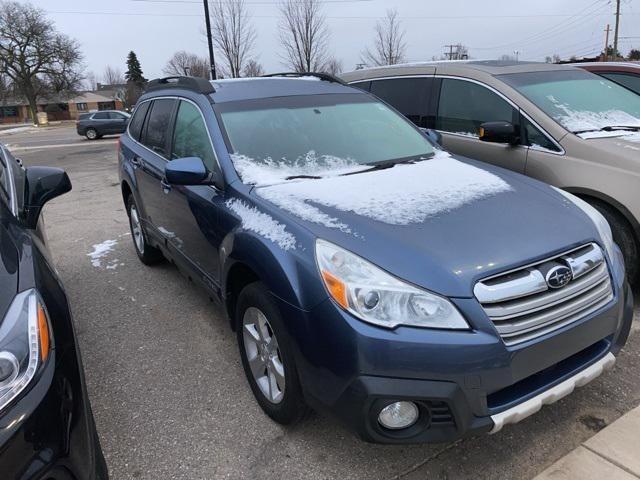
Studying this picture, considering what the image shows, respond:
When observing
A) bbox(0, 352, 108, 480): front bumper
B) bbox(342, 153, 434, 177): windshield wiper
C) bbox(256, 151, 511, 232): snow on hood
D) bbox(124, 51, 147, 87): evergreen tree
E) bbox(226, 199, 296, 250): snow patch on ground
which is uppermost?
bbox(124, 51, 147, 87): evergreen tree

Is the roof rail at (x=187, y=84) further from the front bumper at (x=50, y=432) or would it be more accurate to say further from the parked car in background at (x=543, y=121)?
the parked car in background at (x=543, y=121)

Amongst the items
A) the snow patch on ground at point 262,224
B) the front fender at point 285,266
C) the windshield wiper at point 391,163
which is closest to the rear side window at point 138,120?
the snow patch on ground at point 262,224

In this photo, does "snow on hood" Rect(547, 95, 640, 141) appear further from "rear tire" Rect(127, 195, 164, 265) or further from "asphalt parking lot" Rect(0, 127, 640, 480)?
"rear tire" Rect(127, 195, 164, 265)

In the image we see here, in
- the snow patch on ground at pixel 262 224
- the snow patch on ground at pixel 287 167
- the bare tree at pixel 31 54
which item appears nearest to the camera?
the snow patch on ground at pixel 262 224

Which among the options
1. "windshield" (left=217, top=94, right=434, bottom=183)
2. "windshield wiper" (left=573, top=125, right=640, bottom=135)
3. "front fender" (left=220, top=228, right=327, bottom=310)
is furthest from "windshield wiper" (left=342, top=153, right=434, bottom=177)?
"windshield wiper" (left=573, top=125, right=640, bottom=135)

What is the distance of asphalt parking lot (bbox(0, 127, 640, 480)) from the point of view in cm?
235

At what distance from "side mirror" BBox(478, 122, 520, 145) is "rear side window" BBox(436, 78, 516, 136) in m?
0.15

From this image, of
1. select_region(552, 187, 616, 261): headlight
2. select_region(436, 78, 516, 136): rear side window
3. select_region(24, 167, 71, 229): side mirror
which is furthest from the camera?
select_region(436, 78, 516, 136): rear side window

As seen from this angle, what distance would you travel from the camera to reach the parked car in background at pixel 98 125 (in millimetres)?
25531

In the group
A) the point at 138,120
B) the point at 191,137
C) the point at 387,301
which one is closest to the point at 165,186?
the point at 191,137

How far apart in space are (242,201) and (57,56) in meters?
60.8

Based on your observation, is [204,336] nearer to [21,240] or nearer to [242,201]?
[242,201]

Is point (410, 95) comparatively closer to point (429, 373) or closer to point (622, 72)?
point (622, 72)

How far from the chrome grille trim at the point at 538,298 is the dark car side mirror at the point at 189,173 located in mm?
1671
